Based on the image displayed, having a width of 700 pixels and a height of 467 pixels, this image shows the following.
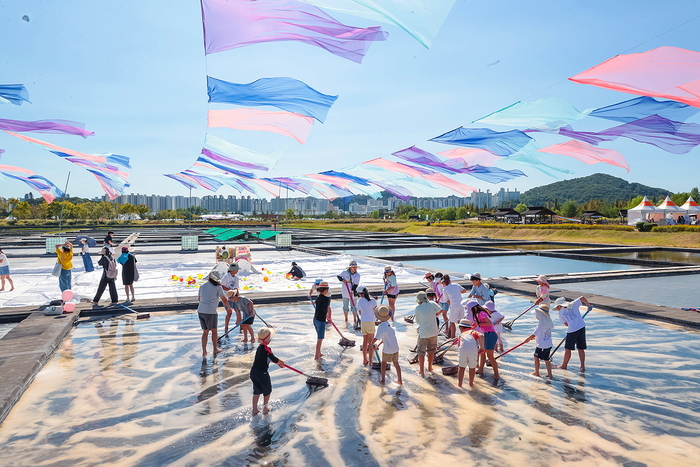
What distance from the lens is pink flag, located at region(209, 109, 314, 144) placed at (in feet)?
40.5

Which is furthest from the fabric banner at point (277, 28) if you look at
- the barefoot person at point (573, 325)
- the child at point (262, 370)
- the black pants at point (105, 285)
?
the black pants at point (105, 285)

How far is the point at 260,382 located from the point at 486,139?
1221 cm

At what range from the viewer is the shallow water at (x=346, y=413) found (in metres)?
4.18

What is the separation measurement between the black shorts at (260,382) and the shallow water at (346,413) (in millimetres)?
307

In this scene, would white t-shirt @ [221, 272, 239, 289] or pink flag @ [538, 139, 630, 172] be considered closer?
white t-shirt @ [221, 272, 239, 289]

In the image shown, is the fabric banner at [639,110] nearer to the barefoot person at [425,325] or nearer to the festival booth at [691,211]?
the barefoot person at [425,325]

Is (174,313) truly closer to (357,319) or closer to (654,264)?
(357,319)

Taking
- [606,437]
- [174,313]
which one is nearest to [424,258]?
[174,313]

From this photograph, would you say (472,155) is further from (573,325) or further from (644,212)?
(644,212)

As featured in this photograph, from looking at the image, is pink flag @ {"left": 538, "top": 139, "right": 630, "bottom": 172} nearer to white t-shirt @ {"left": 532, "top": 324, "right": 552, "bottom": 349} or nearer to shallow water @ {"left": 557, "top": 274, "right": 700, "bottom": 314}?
shallow water @ {"left": 557, "top": 274, "right": 700, "bottom": 314}

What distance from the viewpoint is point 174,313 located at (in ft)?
33.6

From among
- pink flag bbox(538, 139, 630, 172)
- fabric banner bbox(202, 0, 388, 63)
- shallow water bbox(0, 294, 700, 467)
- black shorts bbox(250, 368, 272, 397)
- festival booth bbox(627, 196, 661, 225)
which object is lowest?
shallow water bbox(0, 294, 700, 467)

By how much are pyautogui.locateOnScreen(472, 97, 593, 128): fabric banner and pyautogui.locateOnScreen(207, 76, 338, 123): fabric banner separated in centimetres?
460

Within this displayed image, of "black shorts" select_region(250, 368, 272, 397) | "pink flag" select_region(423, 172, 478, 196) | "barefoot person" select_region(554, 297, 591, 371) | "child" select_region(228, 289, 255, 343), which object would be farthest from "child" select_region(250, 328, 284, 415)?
"pink flag" select_region(423, 172, 478, 196)
